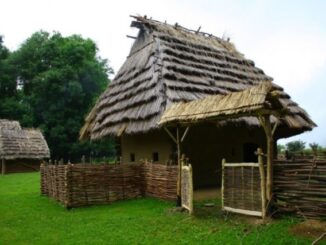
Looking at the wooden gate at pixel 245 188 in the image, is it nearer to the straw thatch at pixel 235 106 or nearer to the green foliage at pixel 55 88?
the straw thatch at pixel 235 106

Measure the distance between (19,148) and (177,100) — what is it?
72.0ft

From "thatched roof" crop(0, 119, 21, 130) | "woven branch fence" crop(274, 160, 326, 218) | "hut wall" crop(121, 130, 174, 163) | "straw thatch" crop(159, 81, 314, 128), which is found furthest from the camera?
"thatched roof" crop(0, 119, 21, 130)

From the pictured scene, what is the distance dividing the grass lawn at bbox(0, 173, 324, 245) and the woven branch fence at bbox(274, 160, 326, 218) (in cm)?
40

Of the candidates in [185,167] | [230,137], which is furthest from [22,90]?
[185,167]

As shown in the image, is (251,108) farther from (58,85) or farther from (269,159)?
(58,85)

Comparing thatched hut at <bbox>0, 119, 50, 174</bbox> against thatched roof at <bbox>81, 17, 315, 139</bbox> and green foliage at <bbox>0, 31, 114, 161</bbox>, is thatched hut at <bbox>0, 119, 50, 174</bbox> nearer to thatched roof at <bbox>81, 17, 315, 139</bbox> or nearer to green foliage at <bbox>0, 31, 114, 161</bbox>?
green foliage at <bbox>0, 31, 114, 161</bbox>

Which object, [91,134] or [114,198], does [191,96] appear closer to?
[114,198]

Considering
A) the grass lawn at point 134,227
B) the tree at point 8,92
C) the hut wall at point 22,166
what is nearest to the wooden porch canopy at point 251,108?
the grass lawn at point 134,227

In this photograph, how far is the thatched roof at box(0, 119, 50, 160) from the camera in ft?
102

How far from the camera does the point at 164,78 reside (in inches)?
582

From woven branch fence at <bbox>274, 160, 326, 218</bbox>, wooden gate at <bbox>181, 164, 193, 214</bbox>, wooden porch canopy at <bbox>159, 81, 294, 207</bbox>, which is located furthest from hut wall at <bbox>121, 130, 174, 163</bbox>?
woven branch fence at <bbox>274, 160, 326, 218</bbox>

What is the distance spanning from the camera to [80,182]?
12422mm

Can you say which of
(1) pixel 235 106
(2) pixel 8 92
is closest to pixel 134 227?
(1) pixel 235 106

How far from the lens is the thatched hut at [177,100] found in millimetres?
14727
